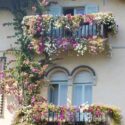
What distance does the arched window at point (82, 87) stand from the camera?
23625 mm

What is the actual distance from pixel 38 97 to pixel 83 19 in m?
3.91

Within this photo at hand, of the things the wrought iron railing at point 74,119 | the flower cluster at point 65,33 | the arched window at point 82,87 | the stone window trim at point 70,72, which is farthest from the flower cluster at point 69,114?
the flower cluster at point 65,33

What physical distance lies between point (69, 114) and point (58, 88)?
7.40 feet

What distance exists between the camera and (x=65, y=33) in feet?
78.0

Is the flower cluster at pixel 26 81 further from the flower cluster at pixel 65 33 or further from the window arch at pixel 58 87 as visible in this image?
the flower cluster at pixel 65 33

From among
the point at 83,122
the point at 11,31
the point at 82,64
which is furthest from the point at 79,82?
the point at 11,31

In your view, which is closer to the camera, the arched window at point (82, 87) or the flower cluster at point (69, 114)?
the flower cluster at point (69, 114)

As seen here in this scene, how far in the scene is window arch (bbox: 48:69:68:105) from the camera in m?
23.9

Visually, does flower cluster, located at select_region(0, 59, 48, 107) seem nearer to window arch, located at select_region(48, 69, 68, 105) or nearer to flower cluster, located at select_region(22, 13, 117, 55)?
window arch, located at select_region(48, 69, 68, 105)

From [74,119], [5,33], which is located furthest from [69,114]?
[5,33]

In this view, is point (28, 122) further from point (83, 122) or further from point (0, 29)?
point (0, 29)

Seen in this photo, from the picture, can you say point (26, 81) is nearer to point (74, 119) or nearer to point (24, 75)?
point (24, 75)

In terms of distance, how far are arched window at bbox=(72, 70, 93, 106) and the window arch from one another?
0.45 metres

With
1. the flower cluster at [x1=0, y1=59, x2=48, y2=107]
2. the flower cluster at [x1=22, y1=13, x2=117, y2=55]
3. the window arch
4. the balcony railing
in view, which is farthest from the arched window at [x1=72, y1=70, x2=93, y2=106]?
the balcony railing
